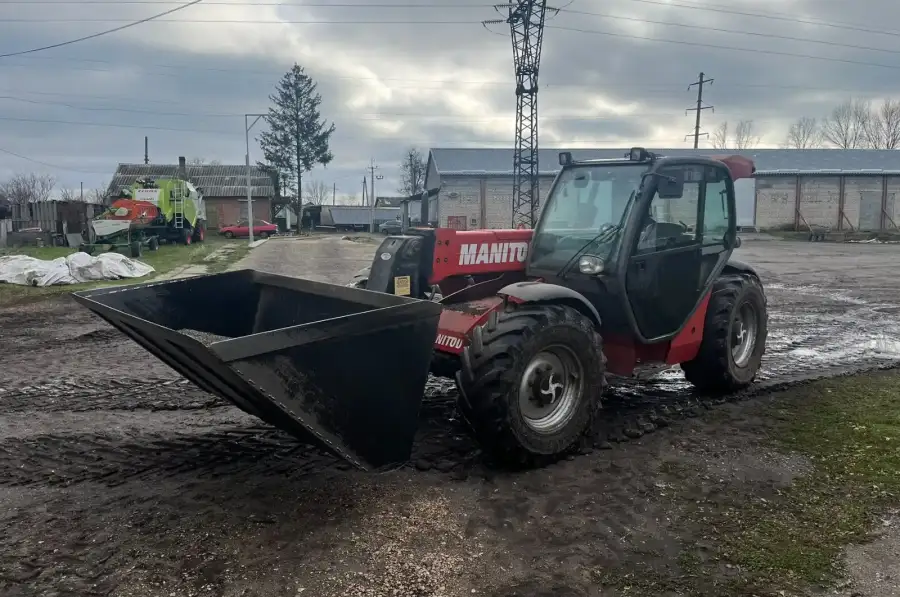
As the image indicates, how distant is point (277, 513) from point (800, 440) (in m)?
3.63

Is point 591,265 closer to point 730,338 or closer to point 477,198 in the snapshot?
point 730,338

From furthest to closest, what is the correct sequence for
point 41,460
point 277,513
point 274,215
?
point 274,215 → point 41,460 → point 277,513

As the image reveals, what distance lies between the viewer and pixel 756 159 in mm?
43969

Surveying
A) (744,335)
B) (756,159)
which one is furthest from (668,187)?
(756,159)

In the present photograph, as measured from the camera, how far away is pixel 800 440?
197 inches

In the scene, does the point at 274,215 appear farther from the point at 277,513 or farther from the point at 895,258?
the point at 277,513

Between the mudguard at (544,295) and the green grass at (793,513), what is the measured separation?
1.15 metres

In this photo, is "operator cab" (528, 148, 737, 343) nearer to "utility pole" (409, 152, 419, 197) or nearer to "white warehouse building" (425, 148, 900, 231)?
"white warehouse building" (425, 148, 900, 231)

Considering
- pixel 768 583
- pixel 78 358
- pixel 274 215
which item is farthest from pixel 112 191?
pixel 768 583

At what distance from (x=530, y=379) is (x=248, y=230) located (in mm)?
40298

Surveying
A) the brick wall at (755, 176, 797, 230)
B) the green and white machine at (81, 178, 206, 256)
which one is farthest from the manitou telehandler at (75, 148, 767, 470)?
the brick wall at (755, 176, 797, 230)

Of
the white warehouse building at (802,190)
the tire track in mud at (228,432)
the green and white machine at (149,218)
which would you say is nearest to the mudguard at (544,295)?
the tire track in mud at (228,432)

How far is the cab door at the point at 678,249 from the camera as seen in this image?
5164 mm

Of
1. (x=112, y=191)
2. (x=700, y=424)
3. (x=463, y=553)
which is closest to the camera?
(x=463, y=553)
